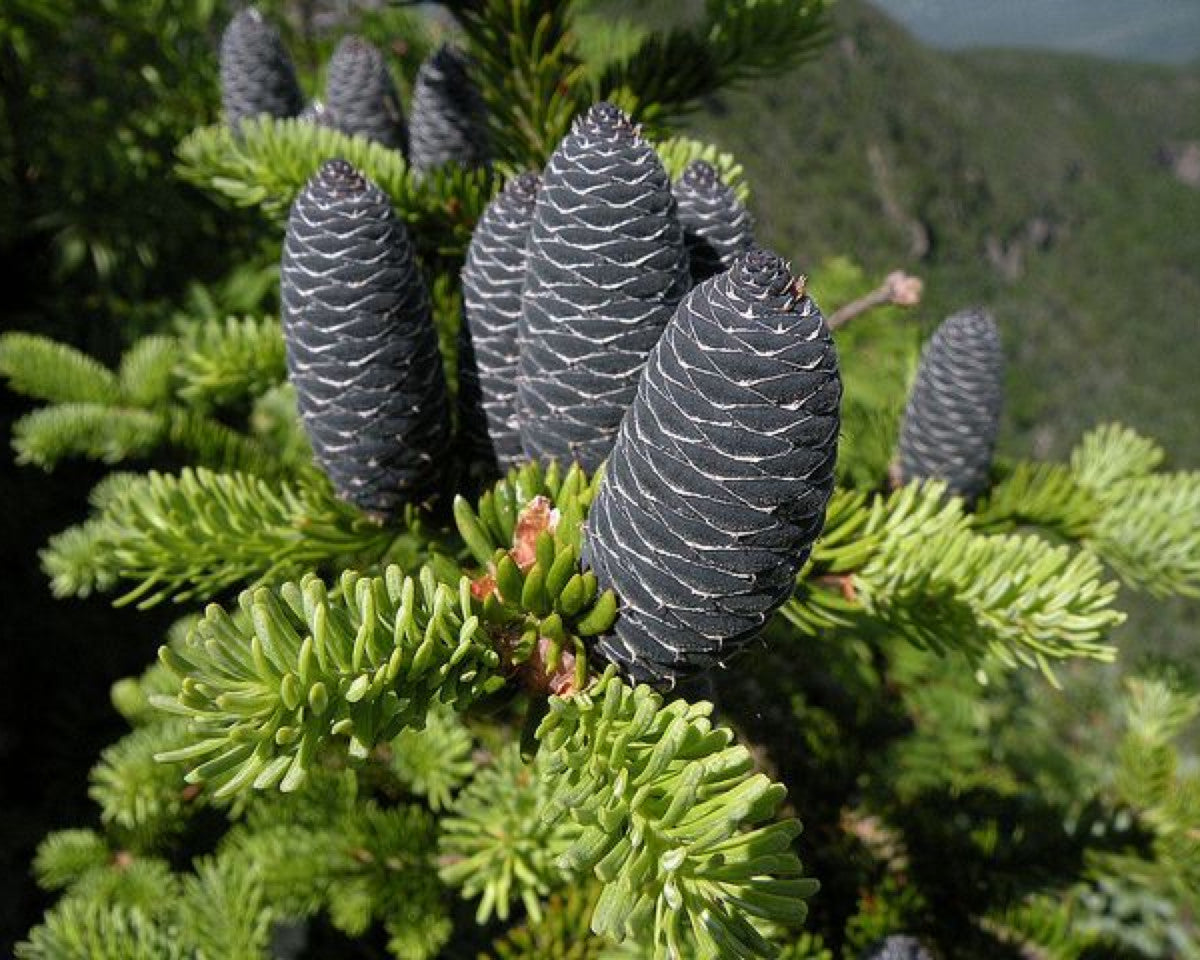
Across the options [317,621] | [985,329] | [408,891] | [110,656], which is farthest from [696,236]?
[110,656]

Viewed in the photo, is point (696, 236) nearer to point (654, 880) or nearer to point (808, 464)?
point (808, 464)

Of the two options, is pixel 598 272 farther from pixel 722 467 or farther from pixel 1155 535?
pixel 1155 535

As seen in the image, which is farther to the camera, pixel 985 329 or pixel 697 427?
pixel 985 329

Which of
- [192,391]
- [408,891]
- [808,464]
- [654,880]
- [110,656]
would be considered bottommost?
[110,656]

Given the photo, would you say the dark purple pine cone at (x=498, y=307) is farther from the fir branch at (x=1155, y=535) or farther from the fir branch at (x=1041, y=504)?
the fir branch at (x=1155, y=535)

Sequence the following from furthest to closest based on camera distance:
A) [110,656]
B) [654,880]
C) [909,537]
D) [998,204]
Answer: [998,204]
[110,656]
[909,537]
[654,880]

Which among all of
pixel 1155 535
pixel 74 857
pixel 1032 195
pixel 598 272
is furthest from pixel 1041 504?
pixel 1032 195

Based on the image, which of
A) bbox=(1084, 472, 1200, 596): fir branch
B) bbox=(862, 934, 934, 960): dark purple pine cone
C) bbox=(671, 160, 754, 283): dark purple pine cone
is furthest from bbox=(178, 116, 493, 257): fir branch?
bbox=(862, 934, 934, 960): dark purple pine cone

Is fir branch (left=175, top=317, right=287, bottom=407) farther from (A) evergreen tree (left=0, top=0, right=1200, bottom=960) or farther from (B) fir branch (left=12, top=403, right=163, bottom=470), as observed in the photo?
(B) fir branch (left=12, top=403, right=163, bottom=470)
